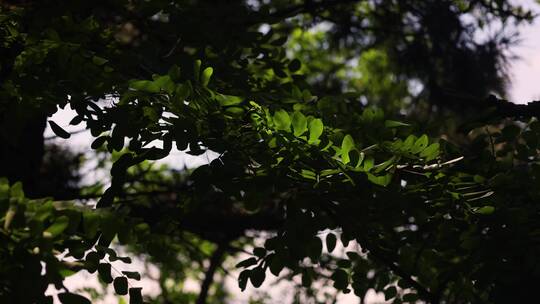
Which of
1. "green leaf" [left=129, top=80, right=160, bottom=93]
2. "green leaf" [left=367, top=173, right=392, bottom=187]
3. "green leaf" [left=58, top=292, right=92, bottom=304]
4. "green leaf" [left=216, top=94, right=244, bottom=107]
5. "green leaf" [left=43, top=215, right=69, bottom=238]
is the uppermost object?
"green leaf" [left=129, top=80, right=160, bottom=93]

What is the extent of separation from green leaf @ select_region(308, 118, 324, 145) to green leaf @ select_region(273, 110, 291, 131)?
11 centimetres

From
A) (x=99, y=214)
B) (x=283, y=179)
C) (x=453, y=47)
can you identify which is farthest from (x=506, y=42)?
(x=99, y=214)

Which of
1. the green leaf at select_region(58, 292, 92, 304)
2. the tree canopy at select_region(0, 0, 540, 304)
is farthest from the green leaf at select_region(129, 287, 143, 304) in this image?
the green leaf at select_region(58, 292, 92, 304)

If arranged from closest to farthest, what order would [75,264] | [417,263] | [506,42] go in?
1. [75,264]
2. [417,263]
3. [506,42]

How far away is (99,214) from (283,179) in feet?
3.19

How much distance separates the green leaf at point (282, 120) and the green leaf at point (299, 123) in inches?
1.4

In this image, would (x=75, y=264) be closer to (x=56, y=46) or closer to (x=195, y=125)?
(x=195, y=125)

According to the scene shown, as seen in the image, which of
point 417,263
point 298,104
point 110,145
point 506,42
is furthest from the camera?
point 506,42

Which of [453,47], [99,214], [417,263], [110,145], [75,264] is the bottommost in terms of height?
[417,263]

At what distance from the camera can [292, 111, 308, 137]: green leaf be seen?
9.91 ft

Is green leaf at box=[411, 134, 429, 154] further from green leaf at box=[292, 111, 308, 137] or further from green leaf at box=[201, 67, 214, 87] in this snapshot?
green leaf at box=[201, 67, 214, 87]

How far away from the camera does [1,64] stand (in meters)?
4.60

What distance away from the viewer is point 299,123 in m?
3.05

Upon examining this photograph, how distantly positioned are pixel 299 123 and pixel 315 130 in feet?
0.26
